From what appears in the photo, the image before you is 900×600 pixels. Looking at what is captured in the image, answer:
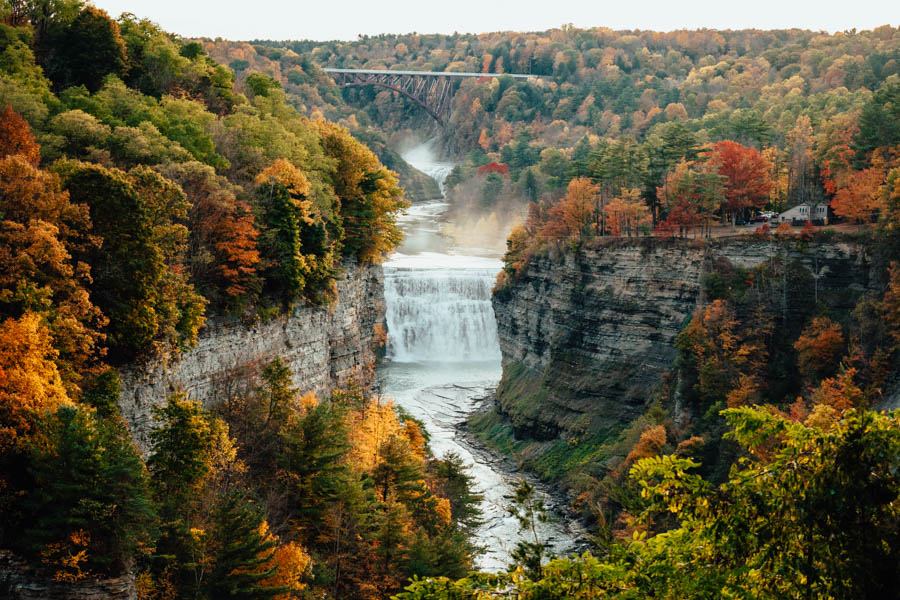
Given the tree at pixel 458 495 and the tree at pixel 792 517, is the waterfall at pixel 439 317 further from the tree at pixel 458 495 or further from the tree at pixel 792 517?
the tree at pixel 792 517

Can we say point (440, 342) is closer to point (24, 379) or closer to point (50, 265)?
point (50, 265)

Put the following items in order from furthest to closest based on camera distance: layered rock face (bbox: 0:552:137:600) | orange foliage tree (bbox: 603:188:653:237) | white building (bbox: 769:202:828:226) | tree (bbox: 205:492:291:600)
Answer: orange foliage tree (bbox: 603:188:653:237)
white building (bbox: 769:202:828:226)
tree (bbox: 205:492:291:600)
layered rock face (bbox: 0:552:137:600)

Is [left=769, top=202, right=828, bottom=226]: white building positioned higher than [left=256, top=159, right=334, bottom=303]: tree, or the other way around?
[left=256, top=159, right=334, bottom=303]: tree

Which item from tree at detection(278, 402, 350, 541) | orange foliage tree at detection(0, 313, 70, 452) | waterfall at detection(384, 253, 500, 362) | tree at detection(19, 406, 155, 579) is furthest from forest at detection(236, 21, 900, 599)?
orange foliage tree at detection(0, 313, 70, 452)

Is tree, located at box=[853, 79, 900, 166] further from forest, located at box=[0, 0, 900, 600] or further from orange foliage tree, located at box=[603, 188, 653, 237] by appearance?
orange foliage tree, located at box=[603, 188, 653, 237]

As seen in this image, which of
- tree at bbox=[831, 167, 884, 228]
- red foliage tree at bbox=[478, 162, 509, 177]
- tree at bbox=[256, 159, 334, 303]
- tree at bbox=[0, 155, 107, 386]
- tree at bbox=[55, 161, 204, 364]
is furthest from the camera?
red foliage tree at bbox=[478, 162, 509, 177]

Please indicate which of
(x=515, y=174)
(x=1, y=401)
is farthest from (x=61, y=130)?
(x=515, y=174)

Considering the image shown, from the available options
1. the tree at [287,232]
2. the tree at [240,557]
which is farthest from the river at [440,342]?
the tree at [240,557]

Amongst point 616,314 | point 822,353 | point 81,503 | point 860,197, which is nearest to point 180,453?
point 81,503
